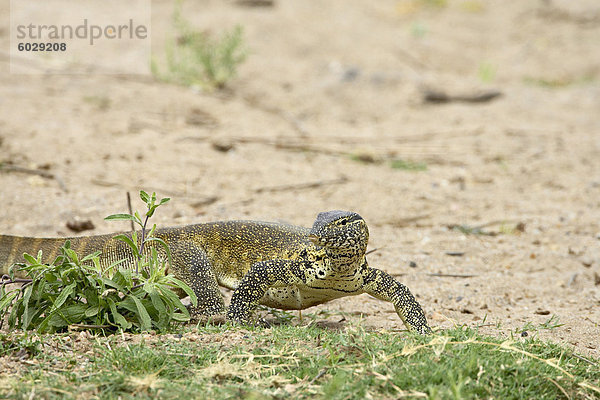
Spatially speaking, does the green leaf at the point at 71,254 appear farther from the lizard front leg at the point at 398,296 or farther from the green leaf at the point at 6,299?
the lizard front leg at the point at 398,296

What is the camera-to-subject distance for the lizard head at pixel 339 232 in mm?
3967

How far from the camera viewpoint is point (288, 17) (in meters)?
15.7

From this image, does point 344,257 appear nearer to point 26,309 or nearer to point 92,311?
point 92,311

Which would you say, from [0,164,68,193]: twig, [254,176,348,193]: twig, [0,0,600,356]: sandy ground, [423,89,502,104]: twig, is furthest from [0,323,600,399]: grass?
[423,89,502,104]: twig

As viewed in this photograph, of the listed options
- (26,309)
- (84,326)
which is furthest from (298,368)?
Answer: (26,309)

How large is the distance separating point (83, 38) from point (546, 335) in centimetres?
1162

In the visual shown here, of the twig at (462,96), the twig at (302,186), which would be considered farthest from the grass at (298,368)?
the twig at (462,96)

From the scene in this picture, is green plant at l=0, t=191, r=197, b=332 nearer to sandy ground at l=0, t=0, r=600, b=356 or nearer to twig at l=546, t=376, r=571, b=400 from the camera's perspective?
sandy ground at l=0, t=0, r=600, b=356

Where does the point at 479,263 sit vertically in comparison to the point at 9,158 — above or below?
below

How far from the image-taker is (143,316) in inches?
145

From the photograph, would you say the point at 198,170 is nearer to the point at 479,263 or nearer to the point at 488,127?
the point at 479,263

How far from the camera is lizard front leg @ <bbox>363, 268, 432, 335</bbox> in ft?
13.9

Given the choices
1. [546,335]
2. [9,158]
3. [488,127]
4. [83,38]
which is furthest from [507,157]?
[83,38]

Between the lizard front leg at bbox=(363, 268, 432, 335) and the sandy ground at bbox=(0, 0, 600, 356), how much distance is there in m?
0.27
